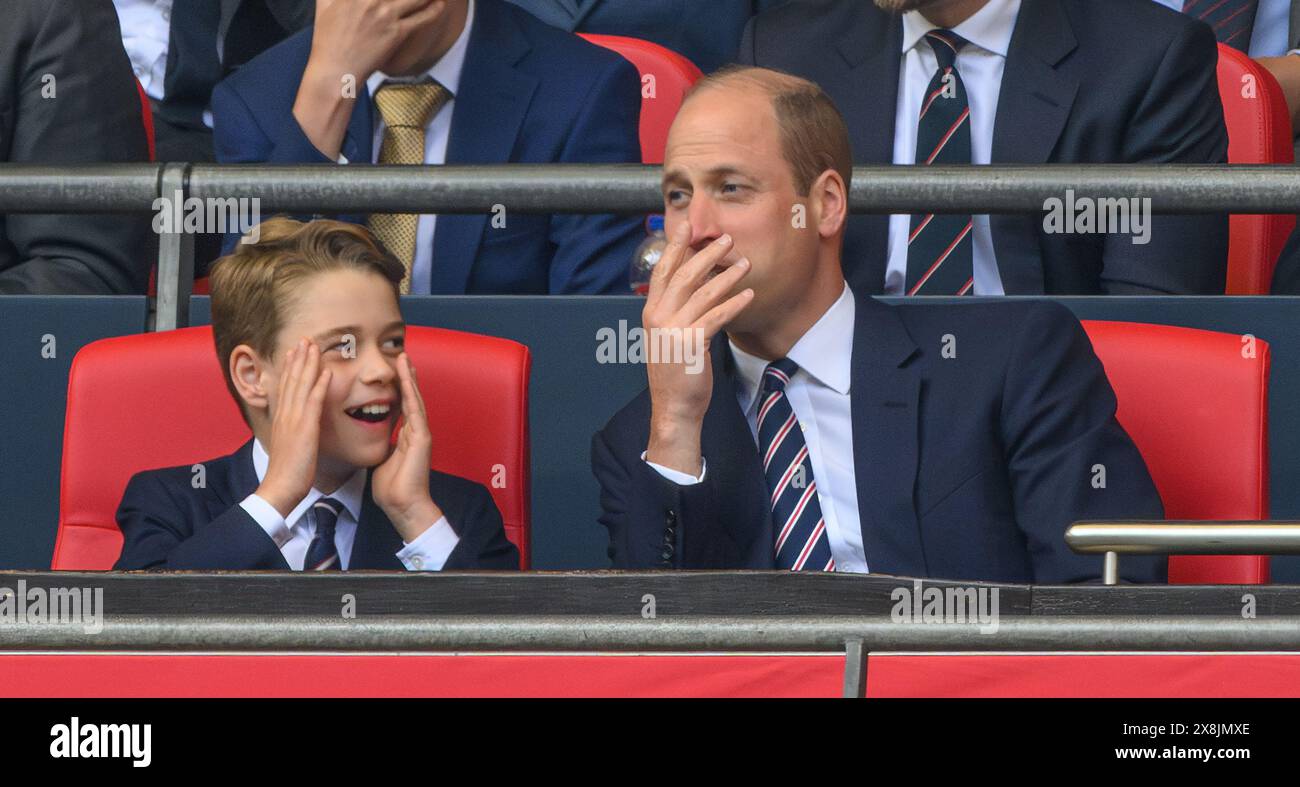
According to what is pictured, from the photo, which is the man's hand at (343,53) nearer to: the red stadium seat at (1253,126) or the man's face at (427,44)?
the man's face at (427,44)

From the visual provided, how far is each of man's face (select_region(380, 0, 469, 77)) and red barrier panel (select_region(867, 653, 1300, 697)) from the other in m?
1.83

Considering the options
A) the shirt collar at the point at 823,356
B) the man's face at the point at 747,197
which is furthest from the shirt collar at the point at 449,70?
the shirt collar at the point at 823,356

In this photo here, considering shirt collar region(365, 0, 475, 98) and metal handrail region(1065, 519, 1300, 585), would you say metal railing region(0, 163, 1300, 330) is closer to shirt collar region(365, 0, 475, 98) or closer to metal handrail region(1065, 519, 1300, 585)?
shirt collar region(365, 0, 475, 98)

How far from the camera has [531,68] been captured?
301cm

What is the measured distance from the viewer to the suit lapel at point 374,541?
7.57 ft

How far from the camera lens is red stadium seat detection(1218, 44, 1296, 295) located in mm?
3156

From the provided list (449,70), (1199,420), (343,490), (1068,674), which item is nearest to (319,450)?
(343,490)

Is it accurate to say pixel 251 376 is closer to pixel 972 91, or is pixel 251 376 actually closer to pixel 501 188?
pixel 501 188

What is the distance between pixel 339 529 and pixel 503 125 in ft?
2.80
